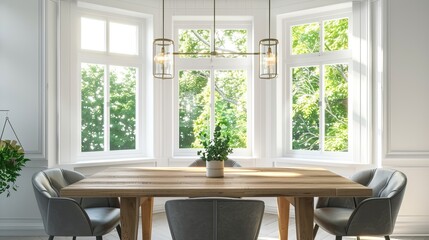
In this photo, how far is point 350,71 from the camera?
4.41 metres

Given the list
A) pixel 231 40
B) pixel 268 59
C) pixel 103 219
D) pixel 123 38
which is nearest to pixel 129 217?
pixel 103 219

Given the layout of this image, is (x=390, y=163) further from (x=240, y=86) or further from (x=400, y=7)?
(x=240, y=86)

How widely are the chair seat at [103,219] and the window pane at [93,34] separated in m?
2.27

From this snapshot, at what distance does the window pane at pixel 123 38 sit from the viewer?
4703mm

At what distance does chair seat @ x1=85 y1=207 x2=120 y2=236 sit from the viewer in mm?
2623

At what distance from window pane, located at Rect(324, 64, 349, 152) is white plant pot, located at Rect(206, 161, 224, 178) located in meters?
2.19

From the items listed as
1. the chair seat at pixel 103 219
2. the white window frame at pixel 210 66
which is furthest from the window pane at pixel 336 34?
the chair seat at pixel 103 219

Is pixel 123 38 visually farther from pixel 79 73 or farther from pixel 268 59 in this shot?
pixel 268 59

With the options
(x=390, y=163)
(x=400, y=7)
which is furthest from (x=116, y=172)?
(x=400, y=7)

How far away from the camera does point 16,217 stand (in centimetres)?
387

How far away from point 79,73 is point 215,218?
121 inches

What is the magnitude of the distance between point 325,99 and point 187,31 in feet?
6.83

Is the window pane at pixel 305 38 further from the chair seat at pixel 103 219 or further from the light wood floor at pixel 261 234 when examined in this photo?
the chair seat at pixel 103 219

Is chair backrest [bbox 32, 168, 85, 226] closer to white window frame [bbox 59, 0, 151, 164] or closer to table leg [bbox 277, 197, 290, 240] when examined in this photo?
white window frame [bbox 59, 0, 151, 164]
